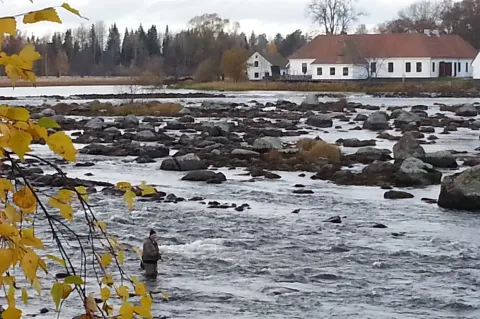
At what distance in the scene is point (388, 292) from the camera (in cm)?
1089

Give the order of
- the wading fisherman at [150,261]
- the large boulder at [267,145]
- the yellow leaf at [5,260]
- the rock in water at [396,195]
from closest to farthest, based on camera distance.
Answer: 1. the yellow leaf at [5,260]
2. the wading fisherman at [150,261]
3. the rock in water at [396,195]
4. the large boulder at [267,145]

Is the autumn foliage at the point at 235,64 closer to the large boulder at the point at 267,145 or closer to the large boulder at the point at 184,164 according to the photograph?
the large boulder at the point at 267,145

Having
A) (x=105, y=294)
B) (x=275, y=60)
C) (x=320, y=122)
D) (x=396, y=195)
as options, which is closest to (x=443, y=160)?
(x=396, y=195)

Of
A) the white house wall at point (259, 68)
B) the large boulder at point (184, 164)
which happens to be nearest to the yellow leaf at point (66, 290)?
the large boulder at point (184, 164)

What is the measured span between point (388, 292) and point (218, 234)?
433cm

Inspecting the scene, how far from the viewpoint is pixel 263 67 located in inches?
4567

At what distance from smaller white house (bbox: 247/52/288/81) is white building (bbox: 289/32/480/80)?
15.2 m

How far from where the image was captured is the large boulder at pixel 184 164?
A: 81.1ft

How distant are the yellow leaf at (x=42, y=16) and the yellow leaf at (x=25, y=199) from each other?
46 centimetres

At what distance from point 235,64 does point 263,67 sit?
1629 cm

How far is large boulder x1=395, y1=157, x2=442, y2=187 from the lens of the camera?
2145cm

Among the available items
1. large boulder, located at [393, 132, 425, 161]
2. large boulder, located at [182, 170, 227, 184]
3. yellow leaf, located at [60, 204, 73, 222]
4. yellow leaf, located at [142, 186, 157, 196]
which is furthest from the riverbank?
yellow leaf, located at [60, 204, 73, 222]

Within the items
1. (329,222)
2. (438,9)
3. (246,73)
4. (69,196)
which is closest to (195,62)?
(246,73)

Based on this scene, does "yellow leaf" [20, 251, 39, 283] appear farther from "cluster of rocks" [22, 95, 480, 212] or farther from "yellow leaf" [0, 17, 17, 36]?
"cluster of rocks" [22, 95, 480, 212]
